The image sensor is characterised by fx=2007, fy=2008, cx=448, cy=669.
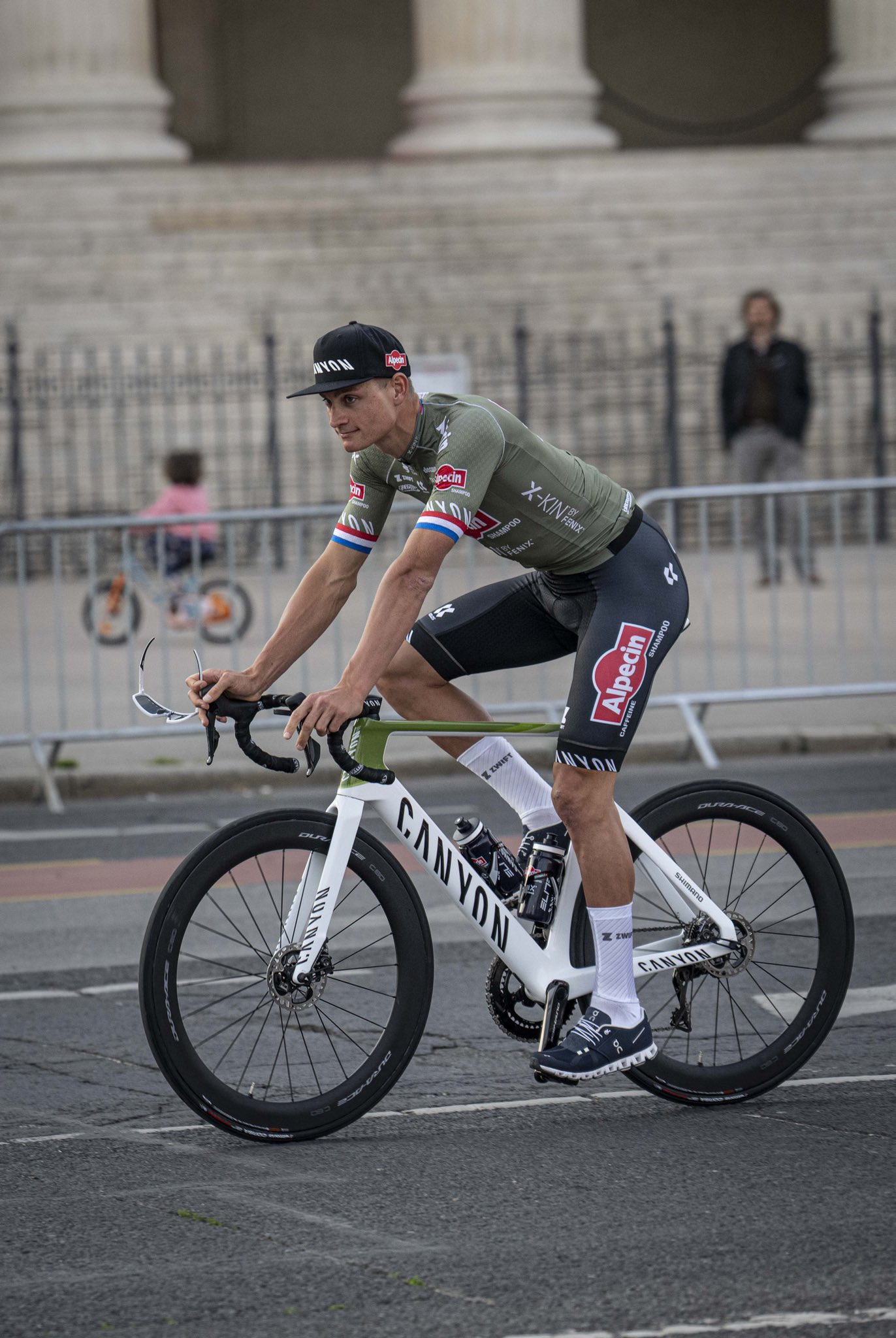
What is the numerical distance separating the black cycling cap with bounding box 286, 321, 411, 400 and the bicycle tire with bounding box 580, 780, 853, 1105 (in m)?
1.20

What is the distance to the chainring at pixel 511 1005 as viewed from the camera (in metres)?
4.57

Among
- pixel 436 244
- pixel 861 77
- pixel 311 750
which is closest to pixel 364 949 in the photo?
pixel 311 750

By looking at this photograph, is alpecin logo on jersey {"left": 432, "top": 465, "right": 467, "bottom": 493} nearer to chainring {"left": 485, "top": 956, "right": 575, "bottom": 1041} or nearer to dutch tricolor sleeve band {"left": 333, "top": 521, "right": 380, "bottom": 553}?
dutch tricolor sleeve band {"left": 333, "top": 521, "right": 380, "bottom": 553}

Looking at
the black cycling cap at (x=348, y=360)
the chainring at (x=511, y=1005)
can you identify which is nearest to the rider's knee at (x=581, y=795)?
the chainring at (x=511, y=1005)

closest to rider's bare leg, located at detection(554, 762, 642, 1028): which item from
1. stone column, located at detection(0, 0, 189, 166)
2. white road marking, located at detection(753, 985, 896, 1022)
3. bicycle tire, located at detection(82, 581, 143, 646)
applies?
white road marking, located at detection(753, 985, 896, 1022)

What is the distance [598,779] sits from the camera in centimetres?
448

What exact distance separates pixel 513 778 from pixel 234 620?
654 cm

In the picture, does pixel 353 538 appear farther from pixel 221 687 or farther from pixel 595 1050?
pixel 595 1050

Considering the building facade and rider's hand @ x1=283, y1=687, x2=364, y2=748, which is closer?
rider's hand @ x1=283, y1=687, x2=364, y2=748

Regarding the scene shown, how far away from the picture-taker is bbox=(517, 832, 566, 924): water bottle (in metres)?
4.55

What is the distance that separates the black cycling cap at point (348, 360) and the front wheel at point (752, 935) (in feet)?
3.97

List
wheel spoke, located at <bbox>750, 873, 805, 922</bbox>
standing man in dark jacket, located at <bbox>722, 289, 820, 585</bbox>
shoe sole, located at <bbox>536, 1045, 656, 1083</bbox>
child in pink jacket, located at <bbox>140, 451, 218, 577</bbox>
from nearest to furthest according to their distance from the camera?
shoe sole, located at <bbox>536, 1045, 656, 1083</bbox>
wheel spoke, located at <bbox>750, 873, 805, 922</bbox>
child in pink jacket, located at <bbox>140, 451, 218, 577</bbox>
standing man in dark jacket, located at <bbox>722, 289, 820, 585</bbox>

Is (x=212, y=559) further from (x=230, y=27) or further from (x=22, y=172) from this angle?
(x=230, y=27)

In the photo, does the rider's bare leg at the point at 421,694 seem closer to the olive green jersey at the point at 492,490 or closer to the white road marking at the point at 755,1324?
the olive green jersey at the point at 492,490
